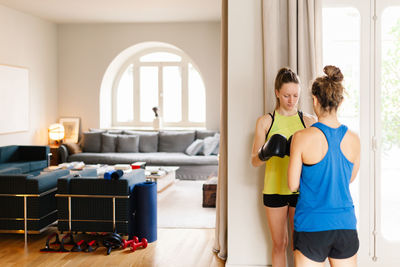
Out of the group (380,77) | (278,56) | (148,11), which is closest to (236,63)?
(278,56)

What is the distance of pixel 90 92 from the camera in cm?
938

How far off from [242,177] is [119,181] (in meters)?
1.34

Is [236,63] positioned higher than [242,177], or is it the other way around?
[236,63]

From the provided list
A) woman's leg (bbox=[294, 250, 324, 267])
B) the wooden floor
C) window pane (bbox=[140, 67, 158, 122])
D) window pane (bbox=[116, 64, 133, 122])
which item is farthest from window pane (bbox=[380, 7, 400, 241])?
window pane (bbox=[116, 64, 133, 122])

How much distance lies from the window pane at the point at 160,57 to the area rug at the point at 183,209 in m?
3.62

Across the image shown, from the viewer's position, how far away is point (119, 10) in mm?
8016

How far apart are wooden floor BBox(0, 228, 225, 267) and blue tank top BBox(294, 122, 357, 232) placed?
185cm

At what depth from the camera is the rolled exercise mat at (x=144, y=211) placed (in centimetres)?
423

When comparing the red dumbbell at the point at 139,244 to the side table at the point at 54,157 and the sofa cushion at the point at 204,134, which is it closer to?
the sofa cushion at the point at 204,134

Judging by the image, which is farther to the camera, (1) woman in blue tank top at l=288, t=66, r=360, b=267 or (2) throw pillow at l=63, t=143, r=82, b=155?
(2) throw pillow at l=63, t=143, r=82, b=155

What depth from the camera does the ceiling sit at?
7391 millimetres

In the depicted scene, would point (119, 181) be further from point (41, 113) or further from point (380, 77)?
point (41, 113)

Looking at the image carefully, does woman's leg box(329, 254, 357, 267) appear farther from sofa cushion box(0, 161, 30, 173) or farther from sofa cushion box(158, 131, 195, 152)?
sofa cushion box(158, 131, 195, 152)

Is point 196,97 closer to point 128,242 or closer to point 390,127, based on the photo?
point 128,242
